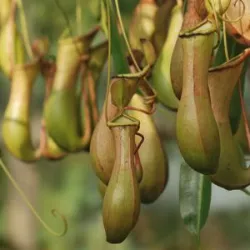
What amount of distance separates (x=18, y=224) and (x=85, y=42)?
747 millimetres

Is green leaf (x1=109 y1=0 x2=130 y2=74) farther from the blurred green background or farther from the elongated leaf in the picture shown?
the blurred green background

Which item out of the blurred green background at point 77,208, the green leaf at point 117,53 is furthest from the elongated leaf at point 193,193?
the blurred green background at point 77,208

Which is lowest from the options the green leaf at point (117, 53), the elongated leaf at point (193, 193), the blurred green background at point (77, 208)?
the blurred green background at point (77, 208)

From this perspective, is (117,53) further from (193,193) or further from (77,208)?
(77,208)

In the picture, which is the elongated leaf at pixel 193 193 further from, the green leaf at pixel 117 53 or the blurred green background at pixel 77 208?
the blurred green background at pixel 77 208

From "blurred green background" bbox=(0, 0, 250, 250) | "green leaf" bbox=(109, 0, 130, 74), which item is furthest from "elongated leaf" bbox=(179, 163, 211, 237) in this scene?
"blurred green background" bbox=(0, 0, 250, 250)

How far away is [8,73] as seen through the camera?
0.90m

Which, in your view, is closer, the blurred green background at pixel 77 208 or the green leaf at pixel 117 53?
the green leaf at pixel 117 53

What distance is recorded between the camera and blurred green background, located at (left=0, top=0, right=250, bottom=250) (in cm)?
143

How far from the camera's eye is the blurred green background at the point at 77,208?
1.43m

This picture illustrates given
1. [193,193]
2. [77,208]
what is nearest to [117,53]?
[193,193]

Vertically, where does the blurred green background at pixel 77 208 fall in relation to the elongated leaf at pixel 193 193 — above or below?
below

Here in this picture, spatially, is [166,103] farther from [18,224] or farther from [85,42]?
[18,224]

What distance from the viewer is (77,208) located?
1521 millimetres
